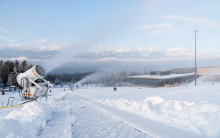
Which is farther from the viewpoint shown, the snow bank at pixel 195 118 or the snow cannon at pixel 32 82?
the snow cannon at pixel 32 82

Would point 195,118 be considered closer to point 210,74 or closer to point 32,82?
point 32,82

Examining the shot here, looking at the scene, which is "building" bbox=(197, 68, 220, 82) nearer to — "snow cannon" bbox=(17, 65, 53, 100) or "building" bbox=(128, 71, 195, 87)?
"building" bbox=(128, 71, 195, 87)

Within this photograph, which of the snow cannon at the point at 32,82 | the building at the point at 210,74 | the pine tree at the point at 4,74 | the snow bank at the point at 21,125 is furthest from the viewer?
the pine tree at the point at 4,74

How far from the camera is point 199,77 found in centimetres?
5962

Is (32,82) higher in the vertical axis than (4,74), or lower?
higher

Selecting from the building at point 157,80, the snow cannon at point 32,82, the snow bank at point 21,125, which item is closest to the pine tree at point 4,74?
the building at point 157,80

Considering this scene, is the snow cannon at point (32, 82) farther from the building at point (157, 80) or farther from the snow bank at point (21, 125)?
the building at point (157, 80)

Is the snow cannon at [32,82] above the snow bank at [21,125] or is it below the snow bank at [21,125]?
above

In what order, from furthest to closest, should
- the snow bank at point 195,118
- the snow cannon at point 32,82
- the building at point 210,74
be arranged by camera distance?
1. the building at point 210,74
2. the snow cannon at point 32,82
3. the snow bank at point 195,118

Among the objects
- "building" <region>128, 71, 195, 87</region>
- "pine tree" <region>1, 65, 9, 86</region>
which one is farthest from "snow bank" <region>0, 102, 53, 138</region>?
"pine tree" <region>1, 65, 9, 86</region>

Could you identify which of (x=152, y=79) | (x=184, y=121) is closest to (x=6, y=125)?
(x=184, y=121)

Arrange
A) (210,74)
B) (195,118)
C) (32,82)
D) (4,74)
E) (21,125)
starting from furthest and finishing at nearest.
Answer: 1. (210,74)
2. (4,74)
3. (32,82)
4. (195,118)
5. (21,125)

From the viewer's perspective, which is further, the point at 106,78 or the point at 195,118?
the point at 106,78

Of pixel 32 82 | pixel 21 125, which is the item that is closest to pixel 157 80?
pixel 32 82
